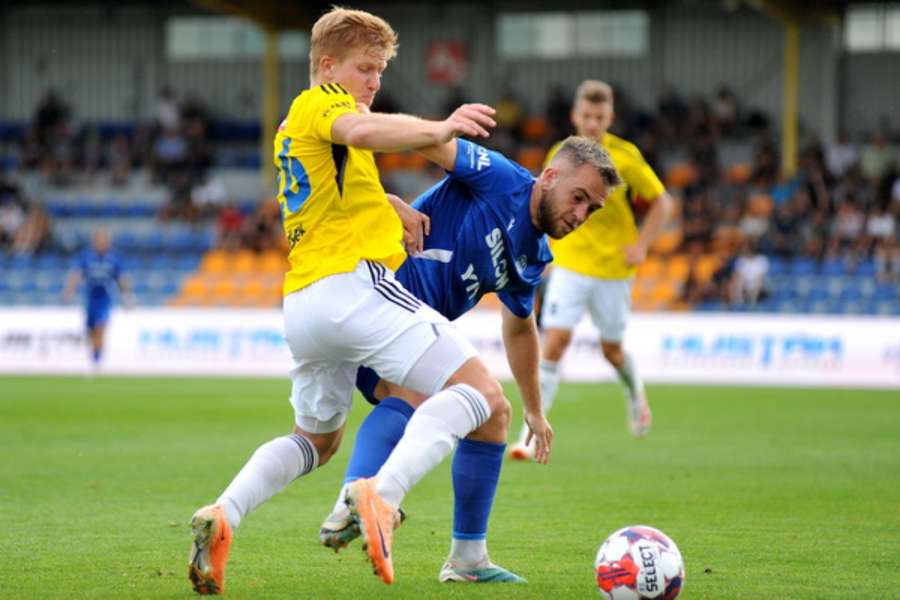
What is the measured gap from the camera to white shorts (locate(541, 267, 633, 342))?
1135cm

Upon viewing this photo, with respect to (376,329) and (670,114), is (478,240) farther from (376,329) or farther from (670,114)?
(670,114)

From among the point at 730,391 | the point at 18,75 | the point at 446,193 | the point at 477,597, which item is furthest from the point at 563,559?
the point at 18,75

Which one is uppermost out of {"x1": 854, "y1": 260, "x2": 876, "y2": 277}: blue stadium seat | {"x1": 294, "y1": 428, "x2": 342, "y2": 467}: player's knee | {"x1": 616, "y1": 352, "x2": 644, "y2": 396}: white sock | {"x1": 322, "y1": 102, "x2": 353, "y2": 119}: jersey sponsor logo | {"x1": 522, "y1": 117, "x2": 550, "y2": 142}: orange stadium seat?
{"x1": 522, "y1": 117, "x2": 550, "y2": 142}: orange stadium seat

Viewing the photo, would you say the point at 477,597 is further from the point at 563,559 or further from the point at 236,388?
the point at 236,388

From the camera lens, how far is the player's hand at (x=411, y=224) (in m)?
5.52

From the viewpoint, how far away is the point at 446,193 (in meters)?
5.79

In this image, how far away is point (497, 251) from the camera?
5.60m

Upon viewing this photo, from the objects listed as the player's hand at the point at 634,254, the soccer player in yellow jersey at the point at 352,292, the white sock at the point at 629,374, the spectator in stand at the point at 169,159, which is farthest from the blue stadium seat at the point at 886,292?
A: the soccer player in yellow jersey at the point at 352,292

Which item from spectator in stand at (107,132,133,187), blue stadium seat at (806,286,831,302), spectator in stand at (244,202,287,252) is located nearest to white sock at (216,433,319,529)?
blue stadium seat at (806,286,831,302)

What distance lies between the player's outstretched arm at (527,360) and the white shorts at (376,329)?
0.73 meters

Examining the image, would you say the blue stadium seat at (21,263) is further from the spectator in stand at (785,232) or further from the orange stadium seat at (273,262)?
the spectator in stand at (785,232)

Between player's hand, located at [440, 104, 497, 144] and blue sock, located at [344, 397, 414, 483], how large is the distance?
1.32 metres

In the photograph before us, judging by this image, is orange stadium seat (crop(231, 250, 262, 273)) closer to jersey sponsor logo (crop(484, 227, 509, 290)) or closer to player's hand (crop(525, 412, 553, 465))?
player's hand (crop(525, 412, 553, 465))

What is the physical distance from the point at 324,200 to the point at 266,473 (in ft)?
3.50
